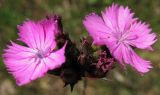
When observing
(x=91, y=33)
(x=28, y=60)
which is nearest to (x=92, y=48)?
(x=91, y=33)

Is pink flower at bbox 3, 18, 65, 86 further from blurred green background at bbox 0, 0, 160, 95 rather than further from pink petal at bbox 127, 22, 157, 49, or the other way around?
Result: blurred green background at bbox 0, 0, 160, 95

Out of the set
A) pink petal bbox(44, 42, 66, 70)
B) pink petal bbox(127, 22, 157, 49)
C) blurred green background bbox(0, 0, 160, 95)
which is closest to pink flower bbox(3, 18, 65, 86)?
pink petal bbox(44, 42, 66, 70)

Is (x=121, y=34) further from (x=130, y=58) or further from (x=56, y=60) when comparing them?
(x=56, y=60)

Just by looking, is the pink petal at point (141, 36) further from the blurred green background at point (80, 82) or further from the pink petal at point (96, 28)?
the blurred green background at point (80, 82)

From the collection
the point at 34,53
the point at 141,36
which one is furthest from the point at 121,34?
the point at 34,53

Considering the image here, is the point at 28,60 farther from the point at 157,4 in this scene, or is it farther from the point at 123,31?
the point at 157,4
